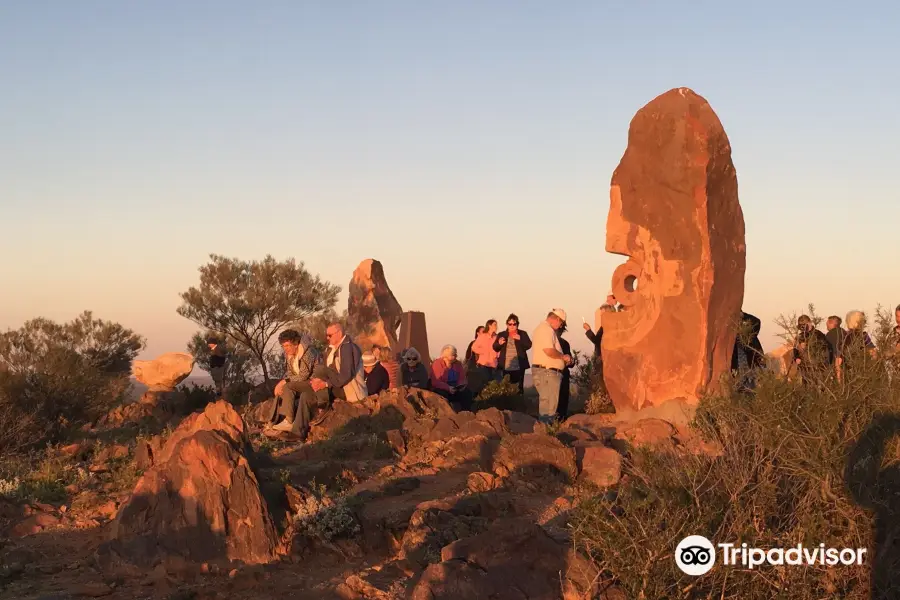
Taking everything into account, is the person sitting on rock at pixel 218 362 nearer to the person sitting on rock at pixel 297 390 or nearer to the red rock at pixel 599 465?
the person sitting on rock at pixel 297 390

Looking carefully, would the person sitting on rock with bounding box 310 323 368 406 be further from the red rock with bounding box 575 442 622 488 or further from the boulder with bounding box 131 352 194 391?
the boulder with bounding box 131 352 194 391

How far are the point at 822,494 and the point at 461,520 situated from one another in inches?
101

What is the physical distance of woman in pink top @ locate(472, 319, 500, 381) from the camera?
Answer: 1577 centimetres

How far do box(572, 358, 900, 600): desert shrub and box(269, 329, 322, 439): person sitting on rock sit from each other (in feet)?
16.5

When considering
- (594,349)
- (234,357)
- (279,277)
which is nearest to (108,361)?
(234,357)

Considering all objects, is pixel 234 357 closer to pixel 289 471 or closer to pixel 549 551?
pixel 289 471

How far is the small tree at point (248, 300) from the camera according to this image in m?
28.3

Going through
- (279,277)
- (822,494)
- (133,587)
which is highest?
(279,277)

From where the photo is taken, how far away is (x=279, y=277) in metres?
28.8

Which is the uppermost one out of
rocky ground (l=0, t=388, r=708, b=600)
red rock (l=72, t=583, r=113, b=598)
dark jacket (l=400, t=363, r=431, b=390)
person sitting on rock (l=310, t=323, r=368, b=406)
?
person sitting on rock (l=310, t=323, r=368, b=406)

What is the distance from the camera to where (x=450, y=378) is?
45.8 feet

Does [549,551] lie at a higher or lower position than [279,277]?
lower

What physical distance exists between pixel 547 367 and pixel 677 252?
2229mm

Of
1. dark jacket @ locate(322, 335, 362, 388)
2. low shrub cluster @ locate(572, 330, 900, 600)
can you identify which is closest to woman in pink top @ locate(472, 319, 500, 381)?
dark jacket @ locate(322, 335, 362, 388)
